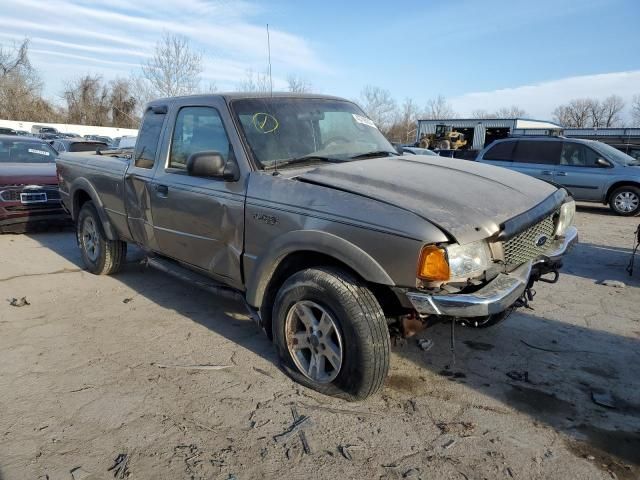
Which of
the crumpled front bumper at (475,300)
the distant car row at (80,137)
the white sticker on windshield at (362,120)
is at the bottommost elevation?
the crumpled front bumper at (475,300)

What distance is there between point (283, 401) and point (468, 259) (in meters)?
1.46

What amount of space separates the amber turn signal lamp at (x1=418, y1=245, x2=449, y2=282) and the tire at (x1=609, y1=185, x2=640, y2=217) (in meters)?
Result: 10.9

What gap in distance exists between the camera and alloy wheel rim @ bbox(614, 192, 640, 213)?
11.3 metres

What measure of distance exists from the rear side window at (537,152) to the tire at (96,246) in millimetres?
10129

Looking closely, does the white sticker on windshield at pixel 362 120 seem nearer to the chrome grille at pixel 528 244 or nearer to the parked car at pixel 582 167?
the chrome grille at pixel 528 244

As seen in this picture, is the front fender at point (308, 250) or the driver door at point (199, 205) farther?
the driver door at point (199, 205)

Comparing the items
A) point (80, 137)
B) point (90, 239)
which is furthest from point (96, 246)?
point (80, 137)

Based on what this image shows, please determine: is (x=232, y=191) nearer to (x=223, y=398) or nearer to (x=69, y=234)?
(x=223, y=398)

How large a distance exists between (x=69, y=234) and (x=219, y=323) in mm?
5374

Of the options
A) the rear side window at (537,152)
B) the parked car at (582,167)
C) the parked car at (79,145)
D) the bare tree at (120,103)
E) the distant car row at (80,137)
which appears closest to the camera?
the parked car at (582,167)

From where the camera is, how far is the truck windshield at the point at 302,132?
140 inches

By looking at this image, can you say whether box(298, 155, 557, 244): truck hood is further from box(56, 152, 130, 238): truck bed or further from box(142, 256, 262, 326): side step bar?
box(56, 152, 130, 238): truck bed

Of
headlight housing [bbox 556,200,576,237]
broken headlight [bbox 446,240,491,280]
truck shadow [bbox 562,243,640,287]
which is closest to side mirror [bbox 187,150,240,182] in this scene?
broken headlight [bbox 446,240,491,280]

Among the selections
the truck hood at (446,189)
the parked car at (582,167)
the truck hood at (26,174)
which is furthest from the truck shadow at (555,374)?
the parked car at (582,167)
